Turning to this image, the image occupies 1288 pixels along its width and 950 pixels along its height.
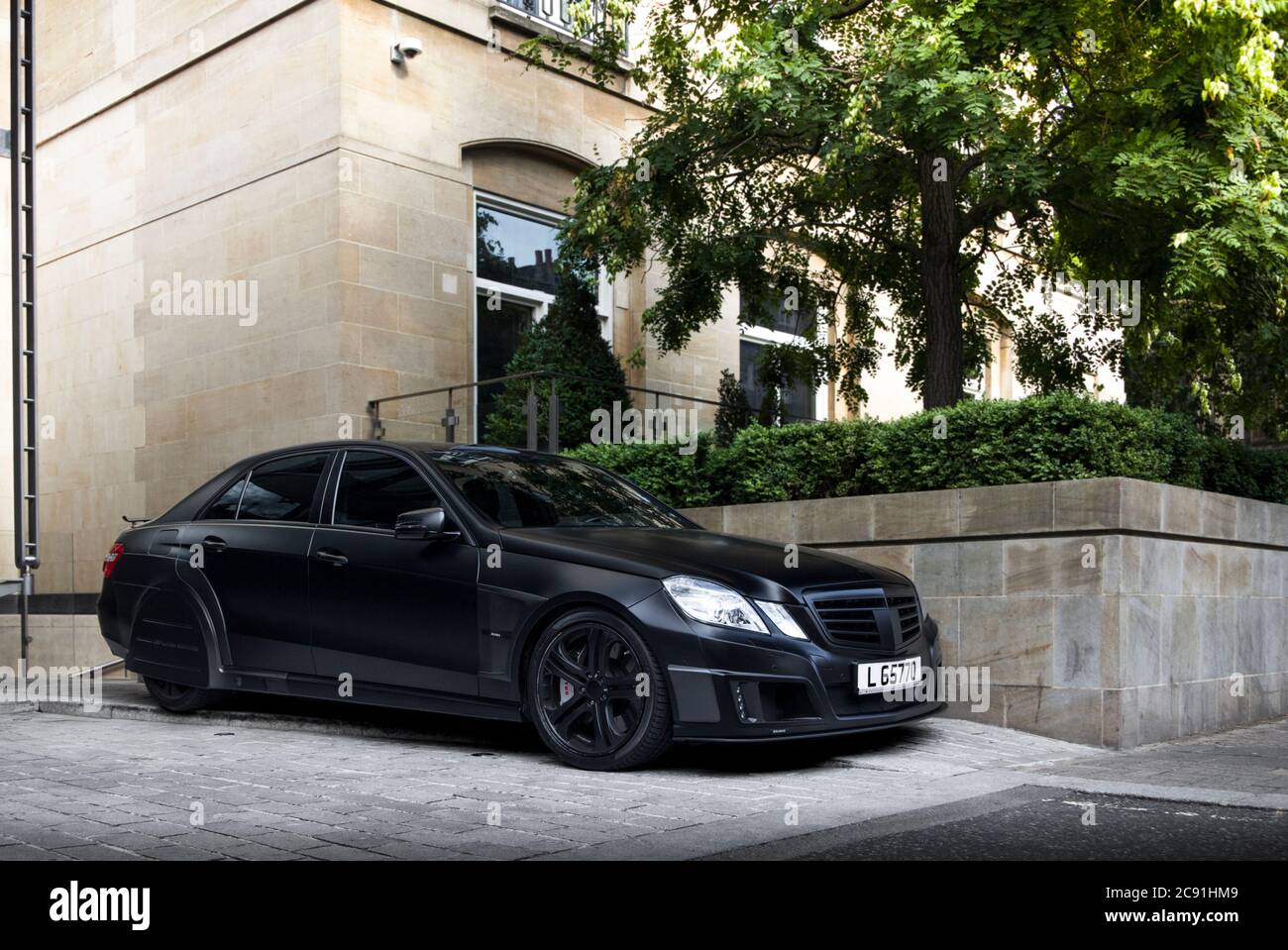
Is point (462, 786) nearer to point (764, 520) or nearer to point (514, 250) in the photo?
point (764, 520)

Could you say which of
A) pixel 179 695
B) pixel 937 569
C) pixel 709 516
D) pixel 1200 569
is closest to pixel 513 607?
pixel 179 695

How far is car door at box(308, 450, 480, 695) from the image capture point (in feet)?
23.0

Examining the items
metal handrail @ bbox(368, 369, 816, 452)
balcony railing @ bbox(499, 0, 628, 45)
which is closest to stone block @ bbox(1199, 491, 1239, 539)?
metal handrail @ bbox(368, 369, 816, 452)

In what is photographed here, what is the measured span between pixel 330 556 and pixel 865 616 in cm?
284

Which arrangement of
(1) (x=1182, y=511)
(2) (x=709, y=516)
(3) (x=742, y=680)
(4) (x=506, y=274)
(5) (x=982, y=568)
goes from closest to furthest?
1. (3) (x=742, y=680)
2. (5) (x=982, y=568)
3. (1) (x=1182, y=511)
4. (2) (x=709, y=516)
5. (4) (x=506, y=274)

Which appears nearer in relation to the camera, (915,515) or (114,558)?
(114,558)

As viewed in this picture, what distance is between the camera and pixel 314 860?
14.8ft

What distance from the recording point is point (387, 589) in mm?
7234

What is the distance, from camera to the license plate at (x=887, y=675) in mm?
6621

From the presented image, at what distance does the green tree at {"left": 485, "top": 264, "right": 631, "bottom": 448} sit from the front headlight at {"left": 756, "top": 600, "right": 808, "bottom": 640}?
7.00 metres

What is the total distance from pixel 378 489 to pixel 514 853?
3.35 metres

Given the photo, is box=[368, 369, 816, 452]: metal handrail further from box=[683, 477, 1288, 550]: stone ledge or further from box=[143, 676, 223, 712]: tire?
box=[143, 676, 223, 712]: tire
